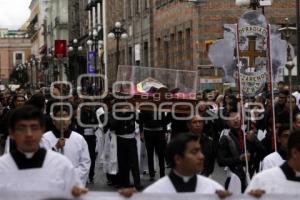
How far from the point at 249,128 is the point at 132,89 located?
364 centimetres

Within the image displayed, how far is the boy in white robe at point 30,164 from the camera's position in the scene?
598 centimetres

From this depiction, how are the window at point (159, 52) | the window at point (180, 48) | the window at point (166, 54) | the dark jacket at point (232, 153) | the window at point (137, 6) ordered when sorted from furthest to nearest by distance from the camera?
1. the window at point (137, 6)
2. the window at point (159, 52)
3. the window at point (166, 54)
4. the window at point (180, 48)
5. the dark jacket at point (232, 153)

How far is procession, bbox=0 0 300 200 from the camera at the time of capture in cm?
607

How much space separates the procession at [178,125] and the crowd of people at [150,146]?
0.04ft

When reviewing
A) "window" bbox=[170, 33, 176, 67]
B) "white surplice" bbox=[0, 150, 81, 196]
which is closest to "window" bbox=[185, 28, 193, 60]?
"window" bbox=[170, 33, 176, 67]

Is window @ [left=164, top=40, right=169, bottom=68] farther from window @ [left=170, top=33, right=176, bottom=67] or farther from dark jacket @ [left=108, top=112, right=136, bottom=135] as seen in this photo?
dark jacket @ [left=108, top=112, right=136, bottom=135]

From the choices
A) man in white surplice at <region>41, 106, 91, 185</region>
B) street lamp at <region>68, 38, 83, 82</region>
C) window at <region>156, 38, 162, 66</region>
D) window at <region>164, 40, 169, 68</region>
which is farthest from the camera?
street lamp at <region>68, 38, 83, 82</region>

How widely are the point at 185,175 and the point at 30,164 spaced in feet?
3.54

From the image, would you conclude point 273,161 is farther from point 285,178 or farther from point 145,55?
point 145,55

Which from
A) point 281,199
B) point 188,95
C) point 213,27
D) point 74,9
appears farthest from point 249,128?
point 74,9

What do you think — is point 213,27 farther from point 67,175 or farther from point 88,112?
point 67,175

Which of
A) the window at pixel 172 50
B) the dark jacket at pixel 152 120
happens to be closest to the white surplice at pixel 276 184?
the dark jacket at pixel 152 120

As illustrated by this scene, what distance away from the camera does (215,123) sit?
16.0 meters

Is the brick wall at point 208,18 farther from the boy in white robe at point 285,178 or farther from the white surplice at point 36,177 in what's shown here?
the white surplice at point 36,177
